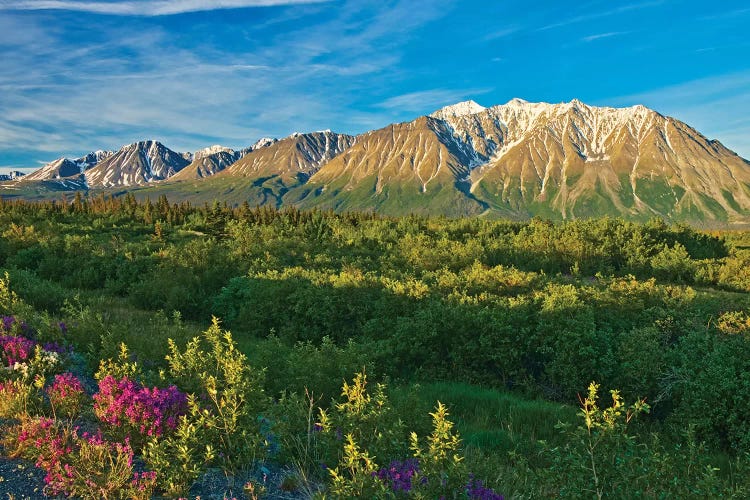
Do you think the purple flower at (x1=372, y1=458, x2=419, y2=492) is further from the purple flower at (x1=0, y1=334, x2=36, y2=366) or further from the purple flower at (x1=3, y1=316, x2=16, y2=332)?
the purple flower at (x1=3, y1=316, x2=16, y2=332)

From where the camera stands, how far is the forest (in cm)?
444

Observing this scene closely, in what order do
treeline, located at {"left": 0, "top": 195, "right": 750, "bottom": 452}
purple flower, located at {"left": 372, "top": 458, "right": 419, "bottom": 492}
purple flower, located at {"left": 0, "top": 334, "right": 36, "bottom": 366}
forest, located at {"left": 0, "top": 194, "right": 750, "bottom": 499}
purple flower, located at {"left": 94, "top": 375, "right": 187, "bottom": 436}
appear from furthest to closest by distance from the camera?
treeline, located at {"left": 0, "top": 195, "right": 750, "bottom": 452}
purple flower, located at {"left": 0, "top": 334, "right": 36, "bottom": 366}
purple flower, located at {"left": 94, "top": 375, "right": 187, "bottom": 436}
forest, located at {"left": 0, "top": 194, "right": 750, "bottom": 499}
purple flower, located at {"left": 372, "top": 458, "right": 419, "bottom": 492}

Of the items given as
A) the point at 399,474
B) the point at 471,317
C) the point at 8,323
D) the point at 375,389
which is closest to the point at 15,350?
the point at 8,323

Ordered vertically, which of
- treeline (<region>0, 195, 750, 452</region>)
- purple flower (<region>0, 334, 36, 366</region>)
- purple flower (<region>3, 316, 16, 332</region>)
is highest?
purple flower (<region>3, 316, 16, 332</region>)

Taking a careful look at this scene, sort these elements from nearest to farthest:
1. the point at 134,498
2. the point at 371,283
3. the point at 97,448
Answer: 1. the point at 134,498
2. the point at 97,448
3. the point at 371,283

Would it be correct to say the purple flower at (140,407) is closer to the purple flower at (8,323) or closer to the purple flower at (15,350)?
the purple flower at (15,350)

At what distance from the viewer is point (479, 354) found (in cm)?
1273

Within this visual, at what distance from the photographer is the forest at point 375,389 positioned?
4441 millimetres

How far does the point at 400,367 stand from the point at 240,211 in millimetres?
101407

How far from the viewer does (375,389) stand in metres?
6.69

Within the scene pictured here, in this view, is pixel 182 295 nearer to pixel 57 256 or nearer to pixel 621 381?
pixel 57 256

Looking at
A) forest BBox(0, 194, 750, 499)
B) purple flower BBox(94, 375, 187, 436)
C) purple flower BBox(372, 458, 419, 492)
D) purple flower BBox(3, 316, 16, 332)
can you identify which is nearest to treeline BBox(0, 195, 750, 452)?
forest BBox(0, 194, 750, 499)

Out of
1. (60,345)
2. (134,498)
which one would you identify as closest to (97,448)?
(134,498)

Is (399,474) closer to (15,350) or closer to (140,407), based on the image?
(140,407)
